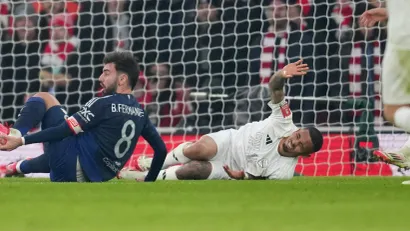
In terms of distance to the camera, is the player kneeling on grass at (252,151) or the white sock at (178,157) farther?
the white sock at (178,157)

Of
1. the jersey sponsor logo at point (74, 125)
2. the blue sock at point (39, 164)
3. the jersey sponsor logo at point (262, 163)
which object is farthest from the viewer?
the jersey sponsor logo at point (262, 163)

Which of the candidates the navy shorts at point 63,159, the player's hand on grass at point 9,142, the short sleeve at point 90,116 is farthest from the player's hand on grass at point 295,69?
the player's hand on grass at point 9,142

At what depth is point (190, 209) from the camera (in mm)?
4672

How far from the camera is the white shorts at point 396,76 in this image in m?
5.68

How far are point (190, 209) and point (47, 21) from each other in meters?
7.93

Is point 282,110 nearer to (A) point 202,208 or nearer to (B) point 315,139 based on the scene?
(B) point 315,139

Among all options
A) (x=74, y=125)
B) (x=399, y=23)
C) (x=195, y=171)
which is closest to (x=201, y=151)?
(x=195, y=171)

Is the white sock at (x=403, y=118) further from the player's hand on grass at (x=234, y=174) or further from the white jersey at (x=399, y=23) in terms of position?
the player's hand on grass at (x=234, y=174)

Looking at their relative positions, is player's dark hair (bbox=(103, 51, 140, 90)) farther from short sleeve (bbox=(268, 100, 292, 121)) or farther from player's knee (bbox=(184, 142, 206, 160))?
player's knee (bbox=(184, 142, 206, 160))

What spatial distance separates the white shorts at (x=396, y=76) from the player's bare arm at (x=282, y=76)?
7.09 ft

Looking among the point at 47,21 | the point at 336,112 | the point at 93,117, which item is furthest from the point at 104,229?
the point at 47,21

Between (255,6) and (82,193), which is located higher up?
(255,6)

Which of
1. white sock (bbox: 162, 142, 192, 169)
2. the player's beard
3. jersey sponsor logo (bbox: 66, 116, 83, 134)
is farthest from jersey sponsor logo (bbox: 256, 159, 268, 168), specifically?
jersey sponsor logo (bbox: 66, 116, 83, 134)

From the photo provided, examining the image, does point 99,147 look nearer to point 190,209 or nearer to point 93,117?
point 93,117
